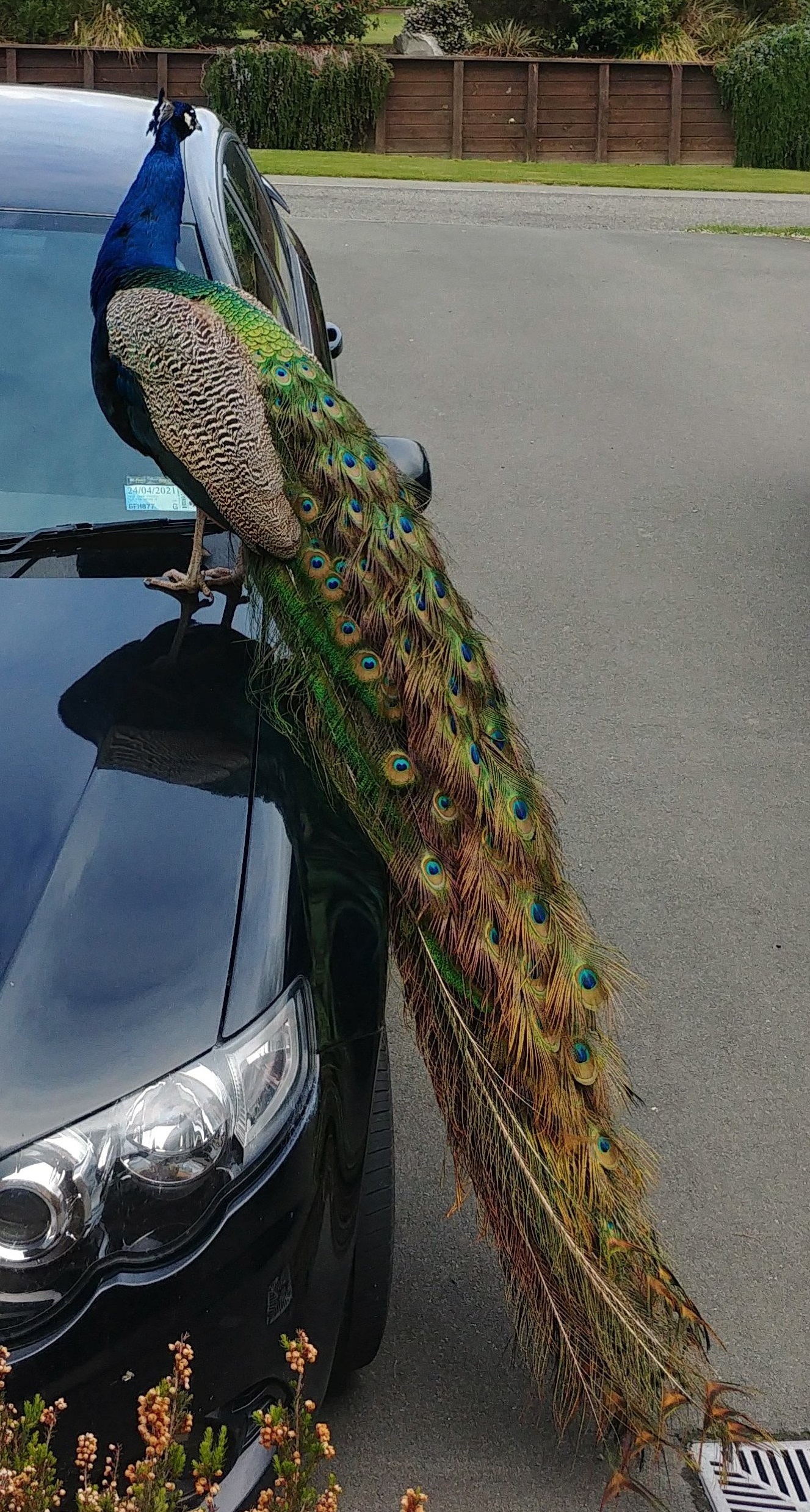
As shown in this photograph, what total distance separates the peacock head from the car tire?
2.27 metres

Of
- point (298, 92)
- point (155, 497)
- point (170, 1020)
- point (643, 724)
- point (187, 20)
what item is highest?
point (187, 20)

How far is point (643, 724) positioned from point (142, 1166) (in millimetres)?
3859

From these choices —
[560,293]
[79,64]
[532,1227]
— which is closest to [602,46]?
[79,64]

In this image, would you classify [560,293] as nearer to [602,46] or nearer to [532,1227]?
[532,1227]

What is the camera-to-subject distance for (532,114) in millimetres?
25312

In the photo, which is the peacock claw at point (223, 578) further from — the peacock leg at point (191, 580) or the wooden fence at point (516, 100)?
the wooden fence at point (516, 100)

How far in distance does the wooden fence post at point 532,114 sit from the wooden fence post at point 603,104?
1.11 m

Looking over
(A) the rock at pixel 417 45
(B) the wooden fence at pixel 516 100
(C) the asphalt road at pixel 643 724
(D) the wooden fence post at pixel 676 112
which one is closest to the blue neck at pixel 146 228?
(C) the asphalt road at pixel 643 724

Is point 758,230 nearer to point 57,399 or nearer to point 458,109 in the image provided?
point 458,109

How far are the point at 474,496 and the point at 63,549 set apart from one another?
16.1ft

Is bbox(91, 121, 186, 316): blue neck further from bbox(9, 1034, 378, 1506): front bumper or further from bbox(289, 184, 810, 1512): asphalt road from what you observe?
bbox(289, 184, 810, 1512): asphalt road

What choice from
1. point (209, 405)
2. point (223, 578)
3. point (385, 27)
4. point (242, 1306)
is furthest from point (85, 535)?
point (385, 27)

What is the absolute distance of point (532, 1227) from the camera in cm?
248

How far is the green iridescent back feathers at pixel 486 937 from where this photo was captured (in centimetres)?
248
